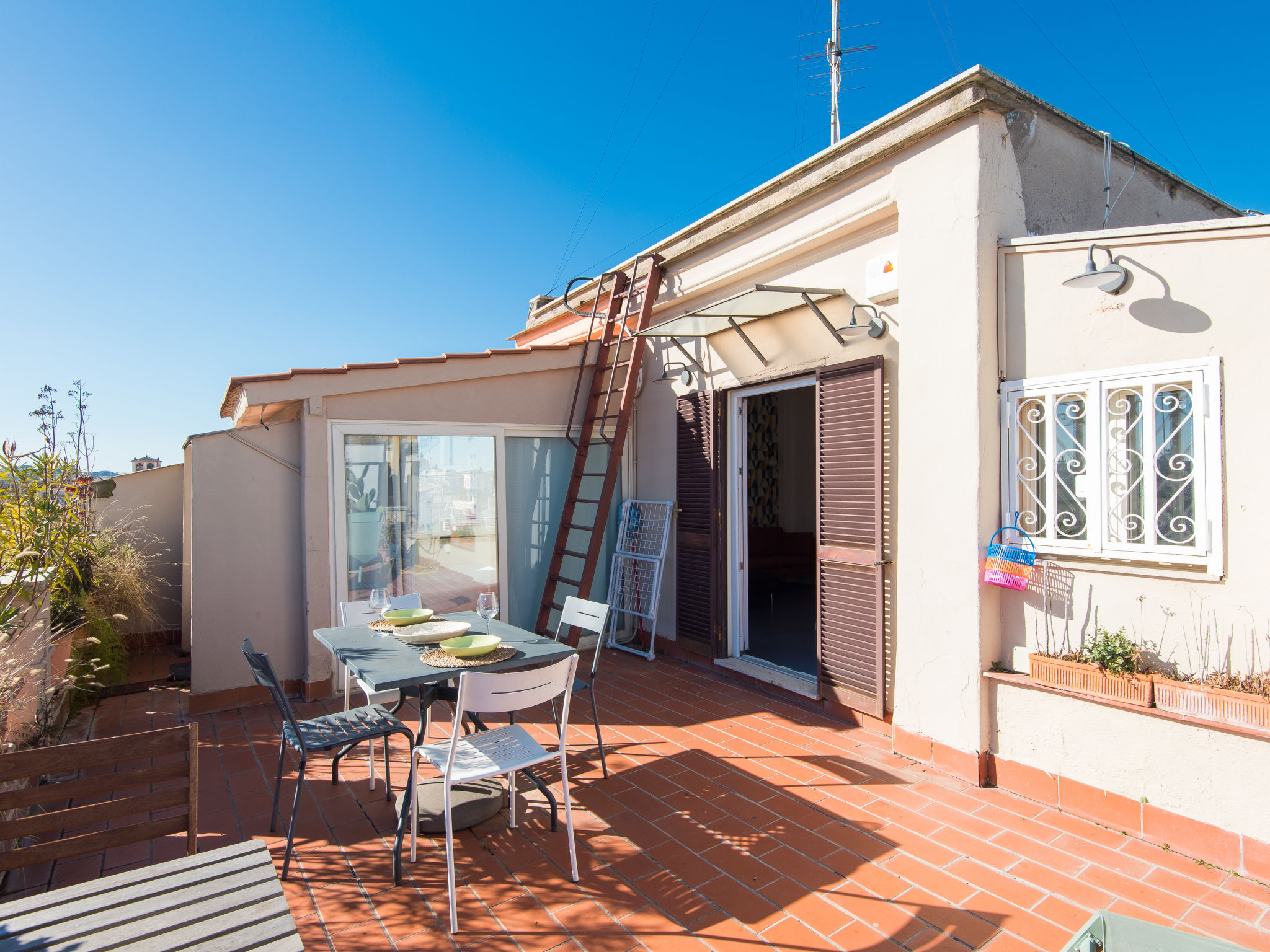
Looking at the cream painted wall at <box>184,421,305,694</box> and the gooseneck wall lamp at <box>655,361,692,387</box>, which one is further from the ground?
the gooseneck wall lamp at <box>655,361,692,387</box>

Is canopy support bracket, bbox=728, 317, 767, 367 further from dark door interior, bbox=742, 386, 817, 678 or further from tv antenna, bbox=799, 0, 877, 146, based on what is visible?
tv antenna, bbox=799, 0, 877, 146

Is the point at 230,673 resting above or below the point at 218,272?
below

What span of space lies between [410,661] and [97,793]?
1.35 meters

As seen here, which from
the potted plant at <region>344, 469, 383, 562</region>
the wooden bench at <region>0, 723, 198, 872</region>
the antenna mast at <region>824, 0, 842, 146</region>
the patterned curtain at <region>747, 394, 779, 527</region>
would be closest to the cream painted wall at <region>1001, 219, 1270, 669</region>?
the wooden bench at <region>0, 723, 198, 872</region>

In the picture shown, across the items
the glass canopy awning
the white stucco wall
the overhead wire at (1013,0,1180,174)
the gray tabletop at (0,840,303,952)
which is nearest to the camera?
the gray tabletop at (0,840,303,952)

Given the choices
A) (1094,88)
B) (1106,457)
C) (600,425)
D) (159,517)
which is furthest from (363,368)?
(1094,88)

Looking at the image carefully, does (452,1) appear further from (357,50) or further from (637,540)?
(637,540)

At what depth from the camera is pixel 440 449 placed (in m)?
5.48

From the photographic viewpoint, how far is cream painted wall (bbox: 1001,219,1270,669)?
8.50 feet

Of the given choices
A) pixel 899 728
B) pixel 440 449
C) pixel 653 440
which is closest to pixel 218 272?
pixel 440 449

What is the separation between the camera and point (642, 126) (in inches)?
305

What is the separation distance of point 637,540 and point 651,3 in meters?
6.11

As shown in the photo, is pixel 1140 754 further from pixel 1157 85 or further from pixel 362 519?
pixel 1157 85

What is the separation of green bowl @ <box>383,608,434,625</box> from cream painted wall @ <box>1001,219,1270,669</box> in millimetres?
3185
